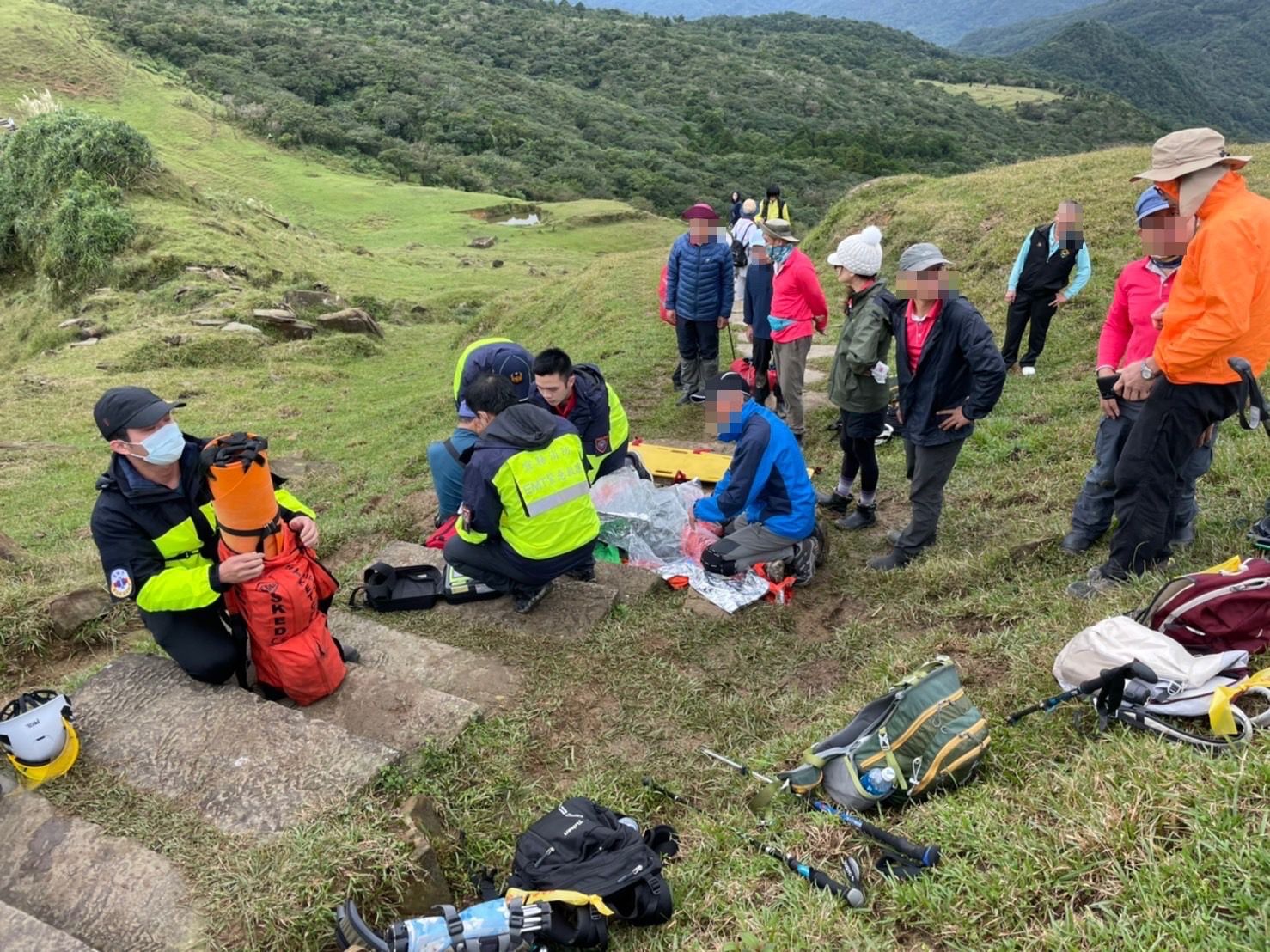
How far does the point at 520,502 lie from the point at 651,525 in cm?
161

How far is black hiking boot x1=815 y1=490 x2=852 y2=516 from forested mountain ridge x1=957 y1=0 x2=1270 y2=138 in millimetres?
148478

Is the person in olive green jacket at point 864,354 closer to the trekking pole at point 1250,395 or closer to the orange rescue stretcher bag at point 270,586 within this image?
the trekking pole at point 1250,395

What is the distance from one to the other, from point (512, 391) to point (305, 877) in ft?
10.5

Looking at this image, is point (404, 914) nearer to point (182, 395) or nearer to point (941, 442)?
point (941, 442)

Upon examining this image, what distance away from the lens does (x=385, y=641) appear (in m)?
4.78

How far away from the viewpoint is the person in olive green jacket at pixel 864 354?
5.64 m

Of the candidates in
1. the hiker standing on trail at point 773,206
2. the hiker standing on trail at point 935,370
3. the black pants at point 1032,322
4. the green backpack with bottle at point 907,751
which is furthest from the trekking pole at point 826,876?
the hiker standing on trail at point 773,206

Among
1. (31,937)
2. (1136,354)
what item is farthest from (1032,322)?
(31,937)

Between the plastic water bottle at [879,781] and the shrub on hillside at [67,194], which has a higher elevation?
the shrub on hillside at [67,194]

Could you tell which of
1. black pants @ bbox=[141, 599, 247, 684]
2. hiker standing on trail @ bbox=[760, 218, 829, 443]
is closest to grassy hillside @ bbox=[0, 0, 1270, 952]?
black pants @ bbox=[141, 599, 247, 684]

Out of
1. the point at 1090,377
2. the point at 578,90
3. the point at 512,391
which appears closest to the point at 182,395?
Answer: the point at 512,391

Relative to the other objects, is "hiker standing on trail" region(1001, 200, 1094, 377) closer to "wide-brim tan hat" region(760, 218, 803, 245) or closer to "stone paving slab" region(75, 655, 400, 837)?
"wide-brim tan hat" region(760, 218, 803, 245)

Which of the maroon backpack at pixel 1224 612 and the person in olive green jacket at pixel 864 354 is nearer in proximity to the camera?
the maroon backpack at pixel 1224 612

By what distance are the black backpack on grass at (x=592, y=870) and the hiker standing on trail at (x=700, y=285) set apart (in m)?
6.49
